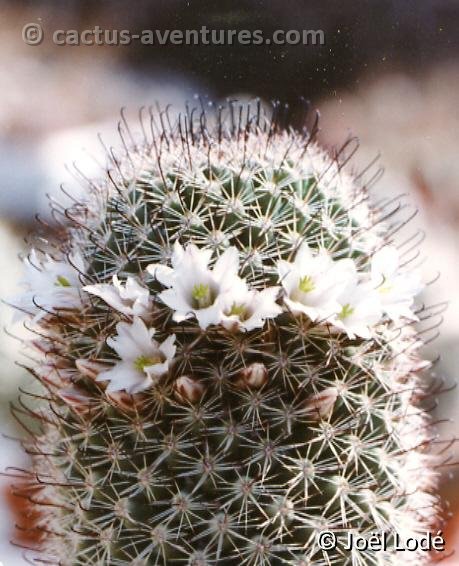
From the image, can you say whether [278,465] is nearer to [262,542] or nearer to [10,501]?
[262,542]

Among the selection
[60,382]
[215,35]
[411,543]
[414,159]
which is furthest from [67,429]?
[414,159]

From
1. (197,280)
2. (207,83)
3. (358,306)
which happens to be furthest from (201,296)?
(207,83)

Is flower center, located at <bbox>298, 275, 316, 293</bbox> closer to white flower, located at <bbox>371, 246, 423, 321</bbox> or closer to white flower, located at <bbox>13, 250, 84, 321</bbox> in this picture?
white flower, located at <bbox>371, 246, 423, 321</bbox>

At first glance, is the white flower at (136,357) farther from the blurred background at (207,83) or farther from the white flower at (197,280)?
the blurred background at (207,83)

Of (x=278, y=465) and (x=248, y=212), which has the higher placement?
(x=248, y=212)

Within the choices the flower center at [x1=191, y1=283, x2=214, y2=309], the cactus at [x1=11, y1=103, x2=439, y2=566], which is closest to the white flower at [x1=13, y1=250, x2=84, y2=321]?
the cactus at [x1=11, y1=103, x2=439, y2=566]

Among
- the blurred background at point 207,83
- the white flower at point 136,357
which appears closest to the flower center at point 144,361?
the white flower at point 136,357
